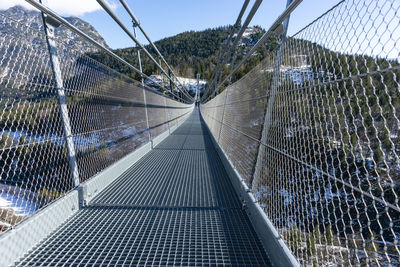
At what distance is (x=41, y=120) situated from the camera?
1.62 m

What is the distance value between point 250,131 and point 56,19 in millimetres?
2070

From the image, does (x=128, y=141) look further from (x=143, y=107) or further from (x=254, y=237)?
(x=254, y=237)

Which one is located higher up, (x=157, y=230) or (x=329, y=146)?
(x=329, y=146)

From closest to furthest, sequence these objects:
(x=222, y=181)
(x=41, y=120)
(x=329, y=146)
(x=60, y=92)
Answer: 1. (x=329, y=146)
2. (x=41, y=120)
3. (x=60, y=92)
4. (x=222, y=181)

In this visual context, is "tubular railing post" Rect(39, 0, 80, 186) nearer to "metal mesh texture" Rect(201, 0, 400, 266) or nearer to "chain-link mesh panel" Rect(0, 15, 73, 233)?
"chain-link mesh panel" Rect(0, 15, 73, 233)

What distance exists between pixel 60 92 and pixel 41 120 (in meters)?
0.28

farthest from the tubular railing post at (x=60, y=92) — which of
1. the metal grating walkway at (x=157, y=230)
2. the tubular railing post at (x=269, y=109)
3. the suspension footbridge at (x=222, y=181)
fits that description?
the tubular railing post at (x=269, y=109)

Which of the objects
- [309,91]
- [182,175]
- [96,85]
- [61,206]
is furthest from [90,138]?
[309,91]

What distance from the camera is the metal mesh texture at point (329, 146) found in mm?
771

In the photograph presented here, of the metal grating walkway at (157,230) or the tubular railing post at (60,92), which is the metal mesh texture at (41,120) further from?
the metal grating walkway at (157,230)

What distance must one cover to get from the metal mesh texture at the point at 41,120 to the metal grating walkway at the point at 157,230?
0.99 feet

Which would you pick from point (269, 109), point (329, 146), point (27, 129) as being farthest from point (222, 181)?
point (27, 129)

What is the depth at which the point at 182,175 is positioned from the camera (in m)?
2.73

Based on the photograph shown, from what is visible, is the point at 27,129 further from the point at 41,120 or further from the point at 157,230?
the point at 157,230
